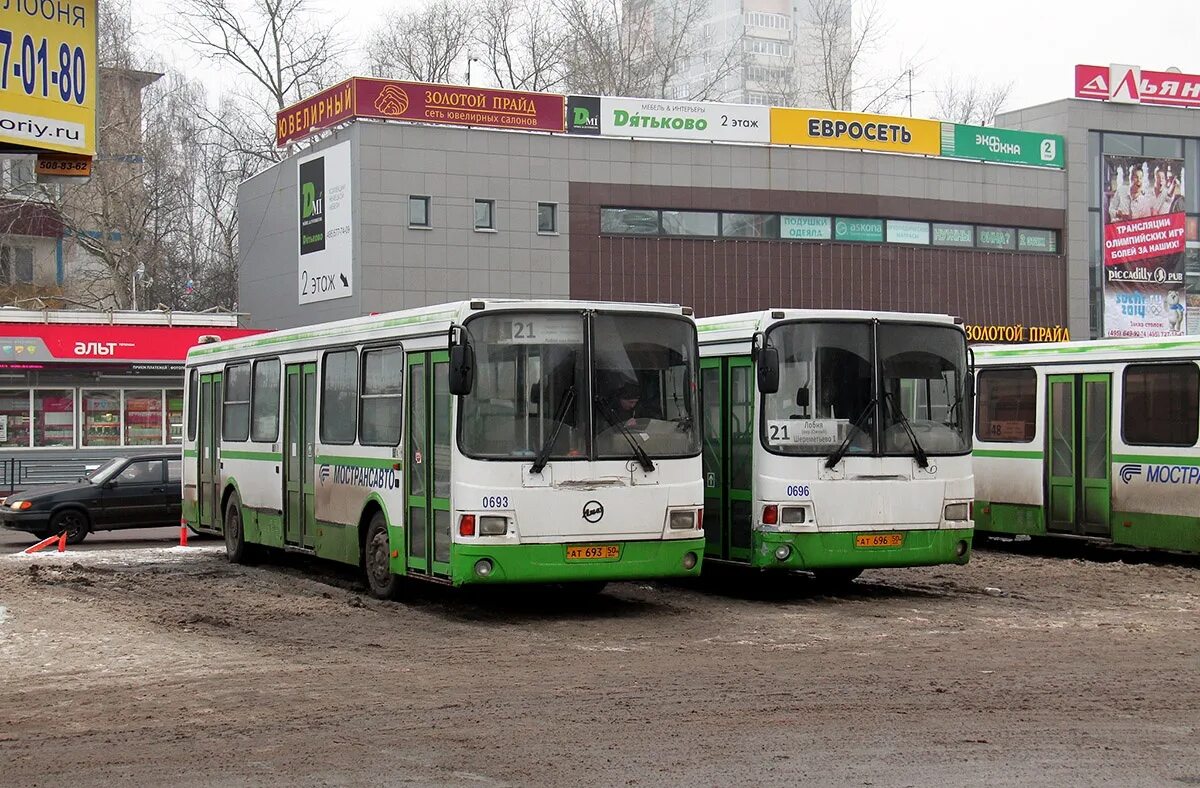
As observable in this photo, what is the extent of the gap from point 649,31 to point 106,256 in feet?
85.0

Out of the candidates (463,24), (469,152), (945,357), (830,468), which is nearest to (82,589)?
(830,468)

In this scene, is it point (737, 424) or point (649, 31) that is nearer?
point (737, 424)

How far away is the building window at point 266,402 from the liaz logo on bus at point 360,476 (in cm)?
188

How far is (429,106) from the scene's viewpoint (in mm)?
41469

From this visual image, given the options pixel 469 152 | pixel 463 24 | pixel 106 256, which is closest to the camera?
pixel 469 152

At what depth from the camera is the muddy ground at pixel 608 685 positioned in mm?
7609

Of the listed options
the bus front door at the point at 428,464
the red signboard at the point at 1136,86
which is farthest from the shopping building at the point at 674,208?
the bus front door at the point at 428,464

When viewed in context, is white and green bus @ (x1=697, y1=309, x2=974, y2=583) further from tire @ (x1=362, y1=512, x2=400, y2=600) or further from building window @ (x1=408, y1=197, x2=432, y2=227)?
building window @ (x1=408, y1=197, x2=432, y2=227)

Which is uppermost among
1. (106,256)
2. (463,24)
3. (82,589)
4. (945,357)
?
(463,24)

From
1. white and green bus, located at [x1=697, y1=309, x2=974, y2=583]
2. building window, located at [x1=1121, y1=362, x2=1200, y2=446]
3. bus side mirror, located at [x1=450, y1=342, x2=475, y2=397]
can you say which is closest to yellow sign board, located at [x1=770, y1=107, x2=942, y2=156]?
building window, located at [x1=1121, y1=362, x2=1200, y2=446]

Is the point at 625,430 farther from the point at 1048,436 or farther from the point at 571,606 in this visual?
the point at 1048,436

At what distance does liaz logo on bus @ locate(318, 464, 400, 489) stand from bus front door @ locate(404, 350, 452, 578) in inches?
14.4

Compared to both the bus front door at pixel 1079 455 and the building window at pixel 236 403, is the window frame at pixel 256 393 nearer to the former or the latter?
the building window at pixel 236 403

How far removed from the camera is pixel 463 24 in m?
61.2
